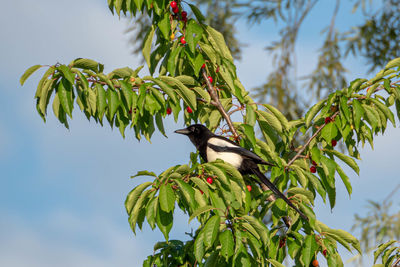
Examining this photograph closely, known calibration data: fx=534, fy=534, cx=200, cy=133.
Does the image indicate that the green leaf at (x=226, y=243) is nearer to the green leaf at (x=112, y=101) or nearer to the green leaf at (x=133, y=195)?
→ the green leaf at (x=133, y=195)

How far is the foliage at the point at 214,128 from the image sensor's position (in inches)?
135

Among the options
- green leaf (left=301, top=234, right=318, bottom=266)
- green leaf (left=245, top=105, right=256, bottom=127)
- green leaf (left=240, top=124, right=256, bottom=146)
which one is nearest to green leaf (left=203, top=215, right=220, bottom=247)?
green leaf (left=301, top=234, right=318, bottom=266)

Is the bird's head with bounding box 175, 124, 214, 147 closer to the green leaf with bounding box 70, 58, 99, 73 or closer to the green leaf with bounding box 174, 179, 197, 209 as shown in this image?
the green leaf with bounding box 70, 58, 99, 73

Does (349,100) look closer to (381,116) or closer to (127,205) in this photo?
(381,116)

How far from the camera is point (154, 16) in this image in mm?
4766

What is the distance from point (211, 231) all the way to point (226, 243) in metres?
0.12

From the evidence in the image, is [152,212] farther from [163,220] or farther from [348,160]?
[348,160]

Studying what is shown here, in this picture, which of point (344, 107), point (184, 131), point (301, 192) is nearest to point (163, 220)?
point (301, 192)

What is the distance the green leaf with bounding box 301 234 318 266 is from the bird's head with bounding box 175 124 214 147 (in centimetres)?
151

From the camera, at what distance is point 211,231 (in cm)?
320

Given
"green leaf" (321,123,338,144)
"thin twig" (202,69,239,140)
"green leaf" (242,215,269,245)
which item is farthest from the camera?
"thin twig" (202,69,239,140)

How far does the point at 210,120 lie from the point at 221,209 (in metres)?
1.37

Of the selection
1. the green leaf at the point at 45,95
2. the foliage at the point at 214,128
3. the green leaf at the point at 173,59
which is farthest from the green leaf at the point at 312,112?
the green leaf at the point at 45,95

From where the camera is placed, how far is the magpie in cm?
445
